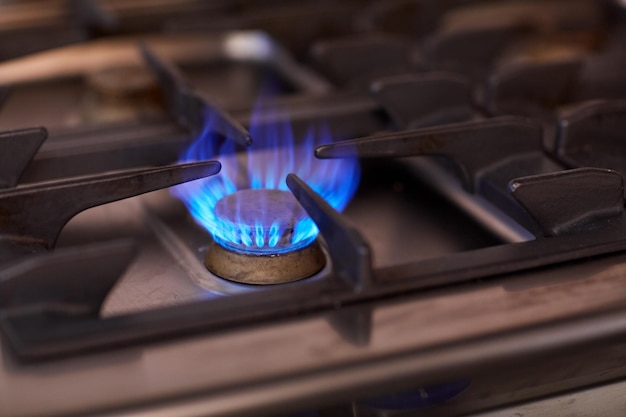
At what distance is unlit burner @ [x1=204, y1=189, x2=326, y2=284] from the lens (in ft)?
1.90

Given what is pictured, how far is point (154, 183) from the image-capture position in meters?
0.59

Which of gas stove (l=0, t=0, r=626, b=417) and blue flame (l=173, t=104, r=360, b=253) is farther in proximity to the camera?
blue flame (l=173, t=104, r=360, b=253)

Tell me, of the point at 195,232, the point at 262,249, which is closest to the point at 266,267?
the point at 262,249

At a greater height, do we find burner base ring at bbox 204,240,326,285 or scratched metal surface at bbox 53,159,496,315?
scratched metal surface at bbox 53,159,496,315

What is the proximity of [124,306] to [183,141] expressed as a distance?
0.74 feet

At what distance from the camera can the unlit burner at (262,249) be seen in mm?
579

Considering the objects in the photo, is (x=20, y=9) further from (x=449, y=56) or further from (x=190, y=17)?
(x=449, y=56)

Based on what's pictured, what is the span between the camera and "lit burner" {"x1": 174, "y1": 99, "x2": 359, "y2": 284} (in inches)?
22.9

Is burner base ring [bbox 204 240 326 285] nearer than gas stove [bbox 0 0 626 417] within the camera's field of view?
No

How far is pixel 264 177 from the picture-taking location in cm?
71

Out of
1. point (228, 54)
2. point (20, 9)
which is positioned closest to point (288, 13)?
point (228, 54)

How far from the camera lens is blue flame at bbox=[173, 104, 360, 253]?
582mm

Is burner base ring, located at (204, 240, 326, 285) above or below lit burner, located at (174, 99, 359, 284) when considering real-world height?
below

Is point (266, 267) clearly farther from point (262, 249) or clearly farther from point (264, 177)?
point (264, 177)
